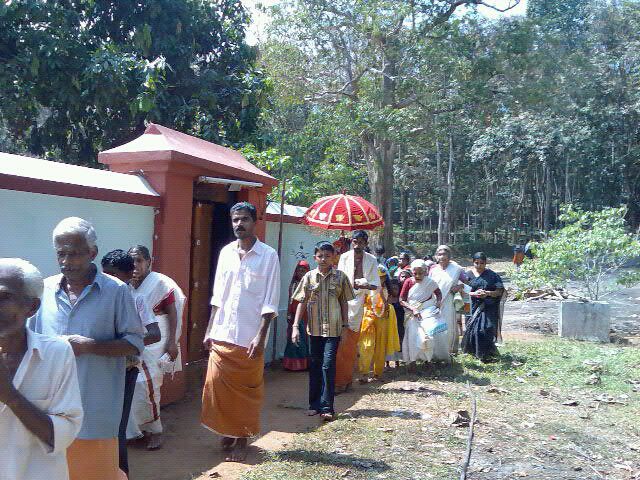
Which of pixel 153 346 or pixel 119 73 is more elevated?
pixel 119 73

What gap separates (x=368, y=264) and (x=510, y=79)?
12632 millimetres

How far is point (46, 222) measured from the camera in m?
5.14

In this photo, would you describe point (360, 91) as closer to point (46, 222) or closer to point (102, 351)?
point (46, 222)

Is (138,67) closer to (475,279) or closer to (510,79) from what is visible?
(475,279)

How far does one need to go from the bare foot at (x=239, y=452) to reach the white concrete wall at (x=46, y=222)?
6.42 feet

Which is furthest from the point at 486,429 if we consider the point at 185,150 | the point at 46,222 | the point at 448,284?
the point at 46,222

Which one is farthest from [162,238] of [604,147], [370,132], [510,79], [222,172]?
[604,147]

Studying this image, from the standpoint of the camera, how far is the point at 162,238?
6.52 metres

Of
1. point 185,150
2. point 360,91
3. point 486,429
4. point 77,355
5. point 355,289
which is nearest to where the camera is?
point 77,355

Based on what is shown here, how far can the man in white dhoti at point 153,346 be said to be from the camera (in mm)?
4898

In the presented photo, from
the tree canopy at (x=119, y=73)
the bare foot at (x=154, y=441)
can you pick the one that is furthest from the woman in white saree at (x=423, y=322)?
the tree canopy at (x=119, y=73)

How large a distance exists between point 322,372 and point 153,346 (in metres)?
1.87

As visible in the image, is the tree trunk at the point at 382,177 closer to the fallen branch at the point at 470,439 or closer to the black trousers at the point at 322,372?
the fallen branch at the point at 470,439

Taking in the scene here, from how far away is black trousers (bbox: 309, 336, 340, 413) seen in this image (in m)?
6.39
